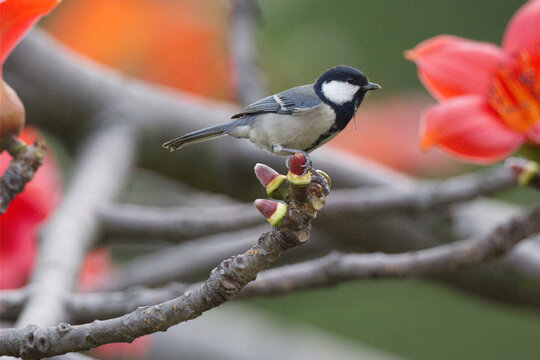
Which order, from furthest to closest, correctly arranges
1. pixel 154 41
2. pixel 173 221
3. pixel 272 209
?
1. pixel 154 41
2. pixel 173 221
3. pixel 272 209

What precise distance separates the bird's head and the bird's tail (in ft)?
0.18

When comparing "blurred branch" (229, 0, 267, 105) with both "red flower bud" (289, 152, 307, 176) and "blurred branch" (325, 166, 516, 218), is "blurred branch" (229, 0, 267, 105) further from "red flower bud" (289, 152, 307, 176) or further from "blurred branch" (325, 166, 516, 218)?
"red flower bud" (289, 152, 307, 176)

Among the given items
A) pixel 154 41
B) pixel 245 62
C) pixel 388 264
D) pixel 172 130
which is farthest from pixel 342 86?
pixel 154 41

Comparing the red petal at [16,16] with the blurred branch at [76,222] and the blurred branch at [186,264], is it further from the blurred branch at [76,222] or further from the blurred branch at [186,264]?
the blurred branch at [186,264]

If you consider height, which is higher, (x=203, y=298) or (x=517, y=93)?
(x=517, y=93)

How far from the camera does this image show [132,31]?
1.44 m

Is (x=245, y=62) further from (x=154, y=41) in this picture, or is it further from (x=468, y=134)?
(x=154, y=41)

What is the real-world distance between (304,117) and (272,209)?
0.06 meters

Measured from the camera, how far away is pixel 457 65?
0.66m

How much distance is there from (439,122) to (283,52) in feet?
2.46

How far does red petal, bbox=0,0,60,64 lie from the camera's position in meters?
0.43

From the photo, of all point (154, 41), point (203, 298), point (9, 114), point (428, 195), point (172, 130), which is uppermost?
point (154, 41)

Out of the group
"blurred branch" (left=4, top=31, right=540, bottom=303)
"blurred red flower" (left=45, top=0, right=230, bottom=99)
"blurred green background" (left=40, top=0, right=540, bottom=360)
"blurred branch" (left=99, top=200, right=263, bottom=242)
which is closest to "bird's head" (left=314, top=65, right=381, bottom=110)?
"blurred branch" (left=99, top=200, right=263, bottom=242)

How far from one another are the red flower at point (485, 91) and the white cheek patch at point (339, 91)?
0.22 m
